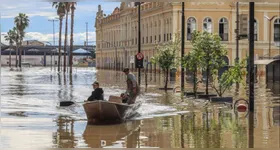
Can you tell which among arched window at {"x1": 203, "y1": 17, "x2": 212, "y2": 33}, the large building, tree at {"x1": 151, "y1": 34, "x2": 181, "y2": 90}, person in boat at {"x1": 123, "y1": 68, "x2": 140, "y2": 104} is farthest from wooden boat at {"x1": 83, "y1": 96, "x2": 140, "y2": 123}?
arched window at {"x1": 203, "y1": 17, "x2": 212, "y2": 33}

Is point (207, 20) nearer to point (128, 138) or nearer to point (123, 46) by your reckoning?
point (123, 46)

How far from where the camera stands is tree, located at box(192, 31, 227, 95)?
2411 centimetres

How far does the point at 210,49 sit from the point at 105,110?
32.7 ft

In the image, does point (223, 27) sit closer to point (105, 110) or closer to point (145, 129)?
point (105, 110)

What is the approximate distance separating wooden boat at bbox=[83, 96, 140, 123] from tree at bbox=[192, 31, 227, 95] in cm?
908

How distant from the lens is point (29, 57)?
116 metres

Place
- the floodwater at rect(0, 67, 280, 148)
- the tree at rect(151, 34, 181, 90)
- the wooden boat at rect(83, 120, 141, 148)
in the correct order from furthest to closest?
the tree at rect(151, 34, 181, 90)
the wooden boat at rect(83, 120, 141, 148)
the floodwater at rect(0, 67, 280, 148)

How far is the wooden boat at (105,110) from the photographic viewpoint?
1491cm

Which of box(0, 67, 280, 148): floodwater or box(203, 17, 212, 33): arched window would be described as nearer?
box(0, 67, 280, 148): floodwater

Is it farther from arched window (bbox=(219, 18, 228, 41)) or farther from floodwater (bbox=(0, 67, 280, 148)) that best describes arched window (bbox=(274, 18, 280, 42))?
floodwater (bbox=(0, 67, 280, 148))

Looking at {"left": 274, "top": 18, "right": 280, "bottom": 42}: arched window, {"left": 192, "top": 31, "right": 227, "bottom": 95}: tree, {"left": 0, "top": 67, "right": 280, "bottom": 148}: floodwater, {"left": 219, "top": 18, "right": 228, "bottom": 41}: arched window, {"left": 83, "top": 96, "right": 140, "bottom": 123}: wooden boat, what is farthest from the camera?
{"left": 274, "top": 18, "right": 280, "bottom": 42}: arched window

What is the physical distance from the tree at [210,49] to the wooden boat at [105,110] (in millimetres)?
9081

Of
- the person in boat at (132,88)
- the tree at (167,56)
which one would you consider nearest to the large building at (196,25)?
the tree at (167,56)

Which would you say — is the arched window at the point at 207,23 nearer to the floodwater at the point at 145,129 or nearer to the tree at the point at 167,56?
the tree at the point at 167,56
